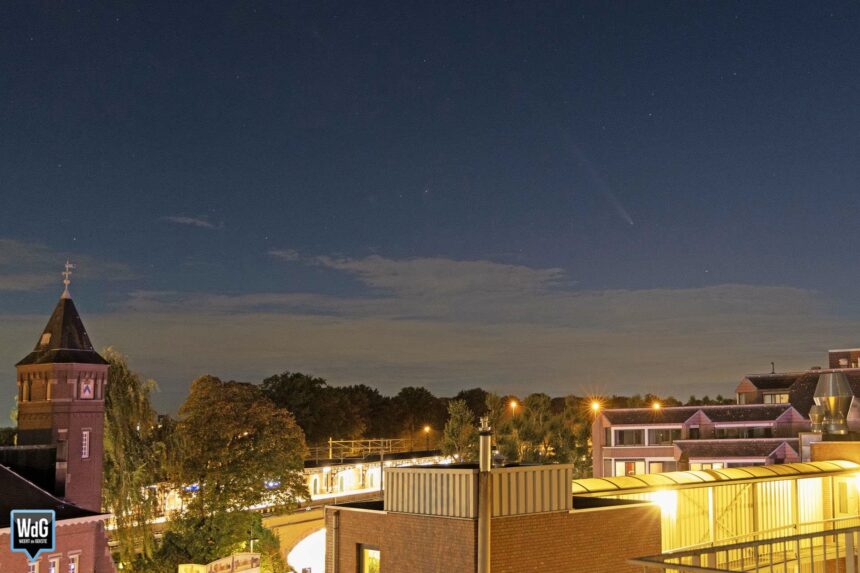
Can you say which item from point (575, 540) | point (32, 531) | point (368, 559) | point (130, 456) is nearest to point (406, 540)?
point (368, 559)

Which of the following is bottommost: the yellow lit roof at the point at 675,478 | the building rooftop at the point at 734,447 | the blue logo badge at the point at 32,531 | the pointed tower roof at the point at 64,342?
the blue logo badge at the point at 32,531

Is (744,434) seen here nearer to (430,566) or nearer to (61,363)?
(61,363)

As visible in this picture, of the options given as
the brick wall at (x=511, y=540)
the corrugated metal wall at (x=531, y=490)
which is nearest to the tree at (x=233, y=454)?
the brick wall at (x=511, y=540)

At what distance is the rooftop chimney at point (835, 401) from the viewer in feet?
103

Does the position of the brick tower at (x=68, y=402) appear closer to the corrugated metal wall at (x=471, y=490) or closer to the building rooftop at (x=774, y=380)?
the corrugated metal wall at (x=471, y=490)

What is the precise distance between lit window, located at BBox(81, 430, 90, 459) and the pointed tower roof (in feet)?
14.2

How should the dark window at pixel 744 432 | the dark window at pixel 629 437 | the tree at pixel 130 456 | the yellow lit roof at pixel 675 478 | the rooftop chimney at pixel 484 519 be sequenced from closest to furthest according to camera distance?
1. the rooftop chimney at pixel 484 519
2. the yellow lit roof at pixel 675 478
3. the tree at pixel 130 456
4. the dark window at pixel 744 432
5. the dark window at pixel 629 437

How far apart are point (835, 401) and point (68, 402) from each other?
138 feet

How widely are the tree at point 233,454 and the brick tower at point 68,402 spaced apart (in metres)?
7.00

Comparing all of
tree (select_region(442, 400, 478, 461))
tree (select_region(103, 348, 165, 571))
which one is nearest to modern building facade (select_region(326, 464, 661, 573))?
tree (select_region(103, 348, 165, 571))

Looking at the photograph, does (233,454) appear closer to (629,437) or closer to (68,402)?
(68,402)

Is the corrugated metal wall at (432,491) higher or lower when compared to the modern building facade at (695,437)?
higher

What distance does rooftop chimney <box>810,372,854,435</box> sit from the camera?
103 feet

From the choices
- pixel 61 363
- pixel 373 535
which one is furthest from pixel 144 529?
pixel 373 535
